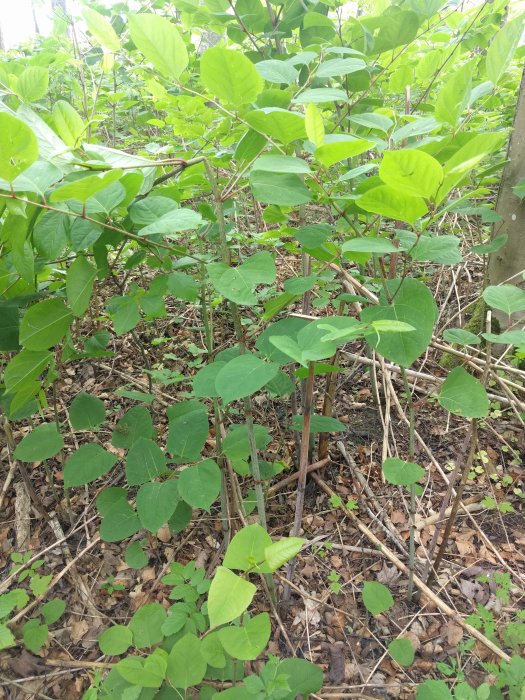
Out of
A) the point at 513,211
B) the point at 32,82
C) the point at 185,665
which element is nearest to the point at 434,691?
the point at 185,665

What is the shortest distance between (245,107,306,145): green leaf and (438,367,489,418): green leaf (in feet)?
2.13

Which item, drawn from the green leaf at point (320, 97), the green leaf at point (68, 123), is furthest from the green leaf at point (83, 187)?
the green leaf at point (320, 97)

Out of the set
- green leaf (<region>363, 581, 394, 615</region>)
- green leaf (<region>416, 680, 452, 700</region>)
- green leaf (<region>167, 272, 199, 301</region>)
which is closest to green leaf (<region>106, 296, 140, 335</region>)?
green leaf (<region>167, 272, 199, 301</region>)

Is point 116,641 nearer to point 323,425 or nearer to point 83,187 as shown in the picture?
point 323,425

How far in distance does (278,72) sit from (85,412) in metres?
1.17

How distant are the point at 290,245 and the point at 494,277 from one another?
1197 millimetres

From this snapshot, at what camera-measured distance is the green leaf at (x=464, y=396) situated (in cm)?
99

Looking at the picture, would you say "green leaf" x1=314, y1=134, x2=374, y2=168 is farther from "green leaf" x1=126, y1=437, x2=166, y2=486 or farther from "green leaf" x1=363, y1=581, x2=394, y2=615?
"green leaf" x1=363, y1=581, x2=394, y2=615

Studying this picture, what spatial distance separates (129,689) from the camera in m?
1.12

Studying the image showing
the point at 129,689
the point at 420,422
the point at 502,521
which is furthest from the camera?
the point at 420,422

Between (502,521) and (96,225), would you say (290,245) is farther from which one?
(502,521)

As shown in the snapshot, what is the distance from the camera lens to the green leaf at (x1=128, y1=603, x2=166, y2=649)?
1.29 meters

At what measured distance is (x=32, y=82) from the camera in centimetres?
95

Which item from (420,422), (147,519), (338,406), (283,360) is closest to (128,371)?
(338,406)
